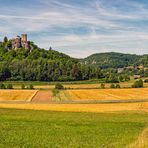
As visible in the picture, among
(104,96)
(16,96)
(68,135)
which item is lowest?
(104,96)

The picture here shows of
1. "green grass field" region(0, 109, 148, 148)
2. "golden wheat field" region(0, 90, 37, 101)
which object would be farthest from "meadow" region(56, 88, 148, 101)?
"green grass field" region(0, 109, 148, 148)

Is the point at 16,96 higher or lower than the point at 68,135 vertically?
lower

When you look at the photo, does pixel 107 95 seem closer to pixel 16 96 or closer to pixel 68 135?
pixel 16 96

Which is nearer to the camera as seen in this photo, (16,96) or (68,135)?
(68,135)

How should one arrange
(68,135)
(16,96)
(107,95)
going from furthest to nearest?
(107,95) → (16,96) → (68,135)

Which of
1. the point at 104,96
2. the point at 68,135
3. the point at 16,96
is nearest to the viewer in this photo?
the point at 68,135

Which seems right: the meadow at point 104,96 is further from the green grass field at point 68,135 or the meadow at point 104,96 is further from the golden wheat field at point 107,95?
the green grass field at point 68,135

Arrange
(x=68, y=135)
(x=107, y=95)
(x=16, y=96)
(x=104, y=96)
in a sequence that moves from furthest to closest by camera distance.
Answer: (x=107, y=95) < (x=16, y=96) < (x=104, y=96) < (x=68, y=135)

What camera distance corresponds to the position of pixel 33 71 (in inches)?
7849

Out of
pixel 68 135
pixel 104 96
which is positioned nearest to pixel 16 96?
pixel 104 96

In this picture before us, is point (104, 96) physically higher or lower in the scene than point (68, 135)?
lower

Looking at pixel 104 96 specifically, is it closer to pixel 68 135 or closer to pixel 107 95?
pixel 107 95

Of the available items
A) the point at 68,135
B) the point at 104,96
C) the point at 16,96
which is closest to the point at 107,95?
the point at 104,96

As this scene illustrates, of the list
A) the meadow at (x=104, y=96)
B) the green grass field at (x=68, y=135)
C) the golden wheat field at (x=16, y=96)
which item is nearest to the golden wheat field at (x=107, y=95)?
the meadow at (x=104, y=96)
